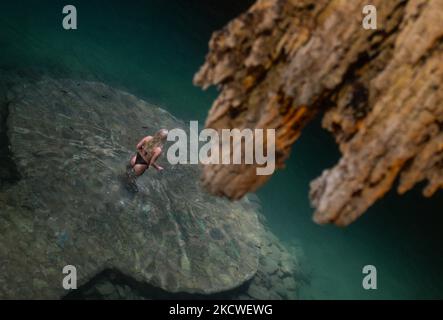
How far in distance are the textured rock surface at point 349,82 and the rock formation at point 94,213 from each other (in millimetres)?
5306

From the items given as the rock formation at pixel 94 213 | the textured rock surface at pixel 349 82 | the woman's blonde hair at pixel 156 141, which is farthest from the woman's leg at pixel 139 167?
the textured rock surface at pixel 349 82

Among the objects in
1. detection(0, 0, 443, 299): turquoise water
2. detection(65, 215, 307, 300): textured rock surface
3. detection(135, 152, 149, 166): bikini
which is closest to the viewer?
detection(65, 215, 307, 300): textured rock surface

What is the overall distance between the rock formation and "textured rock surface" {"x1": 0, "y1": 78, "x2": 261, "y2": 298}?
0.08 feet

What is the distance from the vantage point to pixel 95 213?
24.1ft

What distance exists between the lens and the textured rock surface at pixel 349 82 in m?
2.41

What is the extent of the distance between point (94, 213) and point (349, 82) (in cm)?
652

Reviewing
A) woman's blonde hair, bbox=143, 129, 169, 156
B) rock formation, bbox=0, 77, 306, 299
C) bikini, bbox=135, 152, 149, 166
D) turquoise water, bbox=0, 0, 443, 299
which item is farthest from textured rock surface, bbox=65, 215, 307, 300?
turquoise water, bbox=0, 0, 443, 299

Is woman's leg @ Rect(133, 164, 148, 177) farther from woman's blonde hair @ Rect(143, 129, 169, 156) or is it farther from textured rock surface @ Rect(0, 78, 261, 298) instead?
textured rock surface @ Rect(0, 78, 261, 298)

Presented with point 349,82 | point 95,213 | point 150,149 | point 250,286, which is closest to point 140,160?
point 150,149

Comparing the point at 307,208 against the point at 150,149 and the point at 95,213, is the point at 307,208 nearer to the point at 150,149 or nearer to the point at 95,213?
the point at 150,149

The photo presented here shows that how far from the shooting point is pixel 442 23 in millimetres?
2352

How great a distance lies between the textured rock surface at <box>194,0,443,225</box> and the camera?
95.0 inches

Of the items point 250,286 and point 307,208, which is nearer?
point 250,286
